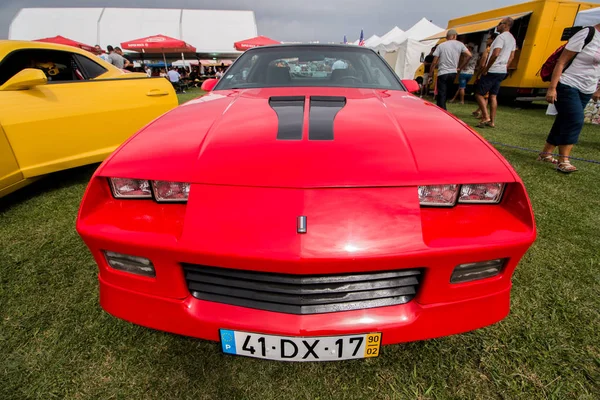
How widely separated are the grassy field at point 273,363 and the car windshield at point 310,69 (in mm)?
1535

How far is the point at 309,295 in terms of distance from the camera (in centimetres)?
98

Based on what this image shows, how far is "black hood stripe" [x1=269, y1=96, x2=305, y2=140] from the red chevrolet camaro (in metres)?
0.02

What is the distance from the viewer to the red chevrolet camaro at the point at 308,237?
91cm

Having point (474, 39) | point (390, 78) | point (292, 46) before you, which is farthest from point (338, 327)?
point (474, 39)

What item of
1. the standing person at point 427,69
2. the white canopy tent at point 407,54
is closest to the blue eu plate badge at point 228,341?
the standing person at point 427,69

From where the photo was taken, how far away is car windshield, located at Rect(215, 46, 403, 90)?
211 centimetres

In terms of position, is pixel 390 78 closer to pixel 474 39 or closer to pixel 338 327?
pixel 338 327

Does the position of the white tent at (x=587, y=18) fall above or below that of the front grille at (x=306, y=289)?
above

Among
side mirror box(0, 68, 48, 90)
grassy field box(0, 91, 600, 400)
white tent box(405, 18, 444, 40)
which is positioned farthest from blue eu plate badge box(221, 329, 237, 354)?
white tent box(405, 18, 444, 40)

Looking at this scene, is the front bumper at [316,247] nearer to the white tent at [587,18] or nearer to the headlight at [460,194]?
the headlight at [460,194]

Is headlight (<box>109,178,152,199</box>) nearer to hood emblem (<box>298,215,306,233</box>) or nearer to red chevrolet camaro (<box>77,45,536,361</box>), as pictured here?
red chevrolet camaro (<box>77,45,536,361</box>)

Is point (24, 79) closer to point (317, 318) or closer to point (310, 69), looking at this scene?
point (310, 69)

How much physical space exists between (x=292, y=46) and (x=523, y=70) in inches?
336

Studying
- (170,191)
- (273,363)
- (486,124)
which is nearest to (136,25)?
(486,124)
